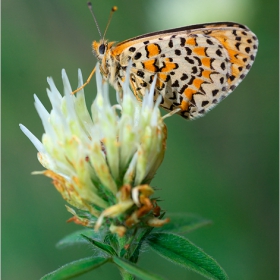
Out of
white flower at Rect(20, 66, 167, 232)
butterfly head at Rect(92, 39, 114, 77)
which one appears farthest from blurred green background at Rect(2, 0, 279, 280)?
white flower at Rect(20, 66, 167, 232)

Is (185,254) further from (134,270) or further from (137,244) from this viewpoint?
(134,270)

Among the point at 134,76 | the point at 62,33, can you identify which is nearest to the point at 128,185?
the point at 134,76

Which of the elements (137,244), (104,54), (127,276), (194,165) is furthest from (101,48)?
(194,165)

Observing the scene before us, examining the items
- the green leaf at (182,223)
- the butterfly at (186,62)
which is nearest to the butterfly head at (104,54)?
the butterfly at (186,62)

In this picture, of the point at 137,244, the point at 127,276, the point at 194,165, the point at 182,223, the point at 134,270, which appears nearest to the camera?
the point at 134,270

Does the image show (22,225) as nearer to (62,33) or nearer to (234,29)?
(62,33)

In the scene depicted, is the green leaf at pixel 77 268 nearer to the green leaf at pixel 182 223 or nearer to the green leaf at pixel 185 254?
the green leaf at pixel 185 254

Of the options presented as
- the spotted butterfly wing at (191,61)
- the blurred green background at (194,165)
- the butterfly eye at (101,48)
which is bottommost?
the blurred green background at (194,165)
